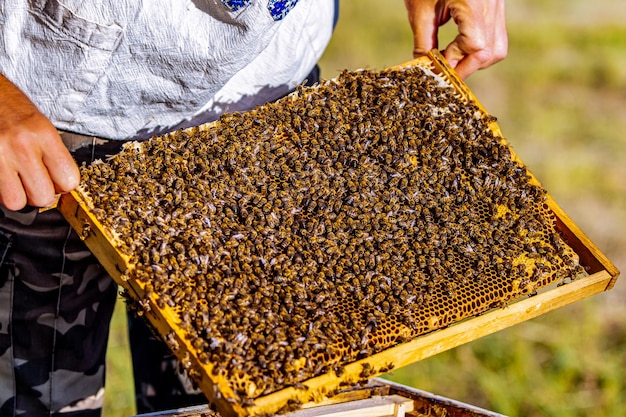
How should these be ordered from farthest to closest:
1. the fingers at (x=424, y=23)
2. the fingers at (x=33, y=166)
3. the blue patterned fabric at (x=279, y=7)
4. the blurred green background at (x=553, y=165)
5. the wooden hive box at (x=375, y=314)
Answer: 1. the blurred green background at (x=553, y=165)
2. the fingers at (x=424, y=23)
3. the blue patterned fabric at (x=279, y=7)
4. the fingers at (x=33, y=166)
5. the wooden hive box at (x=375, y=314)

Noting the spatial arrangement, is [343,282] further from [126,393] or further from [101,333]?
[126,393]

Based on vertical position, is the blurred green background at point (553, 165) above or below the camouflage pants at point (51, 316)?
above

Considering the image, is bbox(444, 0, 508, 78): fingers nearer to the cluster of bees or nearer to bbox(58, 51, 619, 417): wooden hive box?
the cluster of bees

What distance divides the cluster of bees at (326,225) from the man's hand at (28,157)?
Answer: 0.64 feet

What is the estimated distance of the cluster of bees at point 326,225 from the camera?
Answer: 308 centimetres

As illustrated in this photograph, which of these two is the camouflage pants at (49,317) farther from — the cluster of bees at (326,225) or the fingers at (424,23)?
the fingers at (424,23)

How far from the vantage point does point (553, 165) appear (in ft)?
29.5

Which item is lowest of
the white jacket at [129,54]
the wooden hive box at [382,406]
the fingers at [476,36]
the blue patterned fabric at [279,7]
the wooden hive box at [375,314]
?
the wooden hive box at [382,406]

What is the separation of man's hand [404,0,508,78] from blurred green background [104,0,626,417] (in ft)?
8.84

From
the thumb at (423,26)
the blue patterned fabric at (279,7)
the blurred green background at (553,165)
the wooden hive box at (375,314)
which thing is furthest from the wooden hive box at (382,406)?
the blurred green background at (553,165)

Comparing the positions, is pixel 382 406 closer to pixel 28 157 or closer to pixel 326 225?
pixel 326 225

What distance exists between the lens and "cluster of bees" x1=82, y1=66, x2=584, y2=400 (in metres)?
3.08

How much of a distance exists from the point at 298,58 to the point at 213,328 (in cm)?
185

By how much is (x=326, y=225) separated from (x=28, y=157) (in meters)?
1.35
